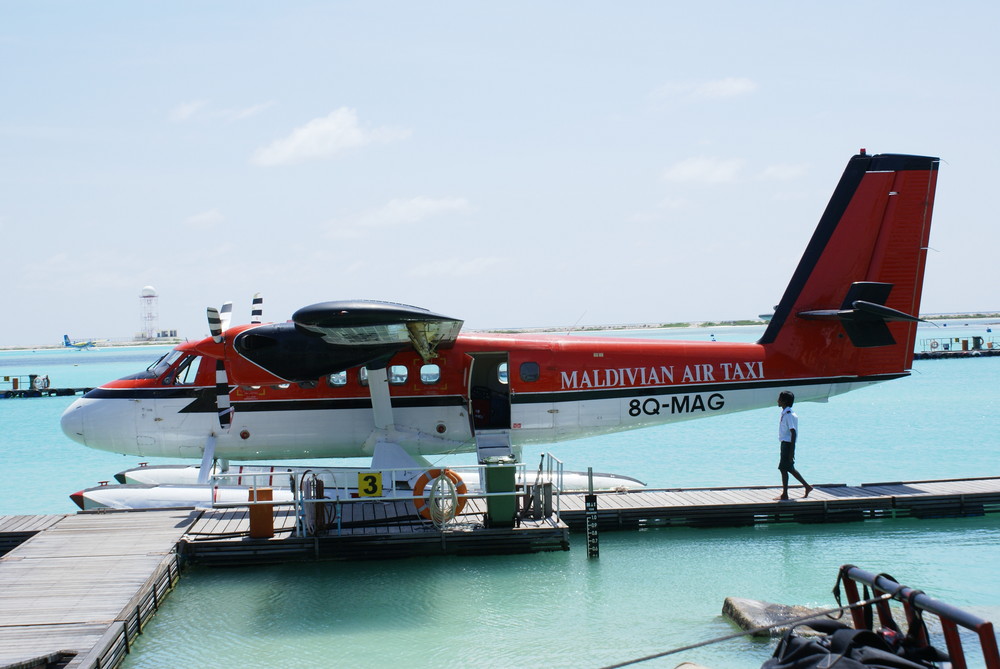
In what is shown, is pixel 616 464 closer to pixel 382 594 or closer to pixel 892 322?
pixel 892 322

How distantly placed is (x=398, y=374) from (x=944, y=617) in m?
9.27

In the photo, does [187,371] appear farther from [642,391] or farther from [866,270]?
[866,270]

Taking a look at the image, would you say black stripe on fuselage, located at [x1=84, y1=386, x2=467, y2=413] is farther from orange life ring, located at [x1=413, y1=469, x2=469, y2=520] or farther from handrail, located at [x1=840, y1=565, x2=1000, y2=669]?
handrail, located at [x1=840, y1=565, x2=1000, y2=669]

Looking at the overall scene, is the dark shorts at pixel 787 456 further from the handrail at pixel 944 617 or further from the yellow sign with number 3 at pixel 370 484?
the handrail at pixel 944 617

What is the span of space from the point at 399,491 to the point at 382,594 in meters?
3.32

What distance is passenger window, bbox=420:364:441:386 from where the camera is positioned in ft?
42.5

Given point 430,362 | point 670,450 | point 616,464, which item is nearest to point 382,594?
point 430,362

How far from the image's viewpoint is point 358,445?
13.2 metres

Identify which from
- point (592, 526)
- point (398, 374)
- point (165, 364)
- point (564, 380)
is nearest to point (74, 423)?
point (165, 364)

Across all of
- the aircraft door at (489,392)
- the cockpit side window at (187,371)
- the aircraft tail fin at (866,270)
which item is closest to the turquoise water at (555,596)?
the aircraft door at (489,392)

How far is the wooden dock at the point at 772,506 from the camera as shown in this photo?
484 inches

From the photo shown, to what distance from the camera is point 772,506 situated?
12.5m

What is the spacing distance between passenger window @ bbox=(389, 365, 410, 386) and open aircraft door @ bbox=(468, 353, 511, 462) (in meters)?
1.00

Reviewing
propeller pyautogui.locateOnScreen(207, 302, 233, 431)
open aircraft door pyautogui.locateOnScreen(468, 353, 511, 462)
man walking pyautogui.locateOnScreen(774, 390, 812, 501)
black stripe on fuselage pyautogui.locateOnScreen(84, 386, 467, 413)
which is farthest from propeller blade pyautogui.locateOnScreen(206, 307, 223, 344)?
man walking pyautogui.locateOnScreen(774, 390, 812, 501)
